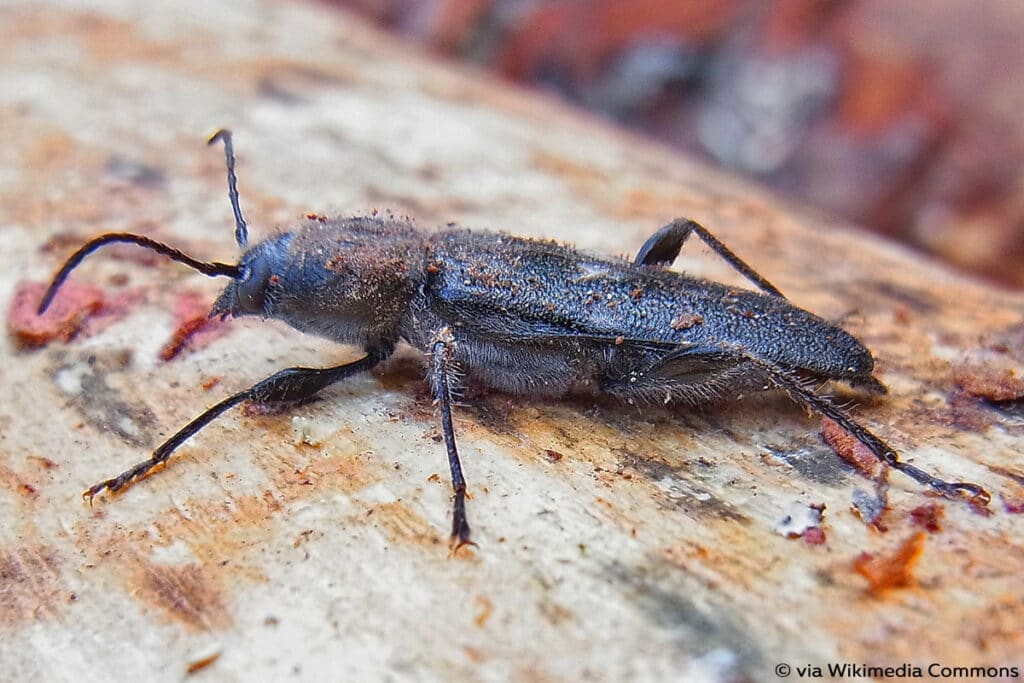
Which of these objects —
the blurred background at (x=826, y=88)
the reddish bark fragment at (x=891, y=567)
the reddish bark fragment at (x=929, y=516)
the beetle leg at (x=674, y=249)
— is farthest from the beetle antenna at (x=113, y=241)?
the blurred background at (x=826, y=88)

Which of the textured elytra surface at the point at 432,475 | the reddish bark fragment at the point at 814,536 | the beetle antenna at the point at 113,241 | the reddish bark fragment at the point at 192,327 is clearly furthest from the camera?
the reddish bark fragment at the point at 192,327

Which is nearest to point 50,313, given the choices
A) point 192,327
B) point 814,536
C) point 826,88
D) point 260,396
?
point 192,327

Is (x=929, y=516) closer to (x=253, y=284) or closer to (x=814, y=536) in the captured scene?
(x=814, y=536)

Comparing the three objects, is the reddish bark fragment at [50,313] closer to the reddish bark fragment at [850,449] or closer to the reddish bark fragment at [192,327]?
the reddish bark fragment at [192,327]

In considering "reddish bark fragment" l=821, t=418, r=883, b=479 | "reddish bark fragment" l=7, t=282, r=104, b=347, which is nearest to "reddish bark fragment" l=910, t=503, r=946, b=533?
"reddish bark fragment" l=821, t=418, r=883, b=479

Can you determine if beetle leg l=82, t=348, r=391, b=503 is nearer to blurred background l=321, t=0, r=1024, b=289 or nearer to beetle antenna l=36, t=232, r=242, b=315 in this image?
beetle antenna l=36, t=232, r=242, b=315

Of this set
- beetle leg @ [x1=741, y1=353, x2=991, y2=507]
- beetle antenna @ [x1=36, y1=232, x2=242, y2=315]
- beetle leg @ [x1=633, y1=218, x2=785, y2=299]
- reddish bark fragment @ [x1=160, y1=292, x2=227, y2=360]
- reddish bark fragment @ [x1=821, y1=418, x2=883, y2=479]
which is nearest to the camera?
beetle leg @ [x1=741, y1=353, x2=991, y2=507]

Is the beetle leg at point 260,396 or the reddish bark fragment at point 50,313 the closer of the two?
the beetle leg at point 260,396

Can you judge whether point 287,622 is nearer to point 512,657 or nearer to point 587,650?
point 512,657
